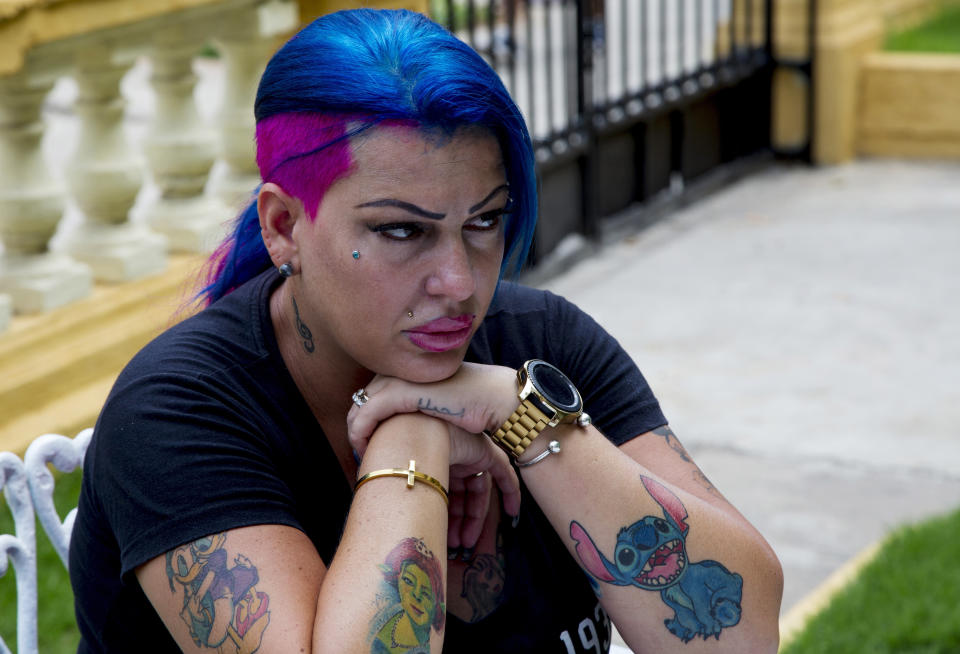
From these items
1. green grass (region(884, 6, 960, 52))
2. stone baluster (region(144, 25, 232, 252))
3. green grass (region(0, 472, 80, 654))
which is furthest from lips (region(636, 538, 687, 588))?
green grass (region(884, 6, 960, 52))

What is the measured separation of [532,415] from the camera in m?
1.92

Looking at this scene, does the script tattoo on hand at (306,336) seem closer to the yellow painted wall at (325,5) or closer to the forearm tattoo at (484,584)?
the forearm tattoo at (484,584)

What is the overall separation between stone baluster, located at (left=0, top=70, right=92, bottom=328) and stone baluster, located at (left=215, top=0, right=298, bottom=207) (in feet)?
2.41

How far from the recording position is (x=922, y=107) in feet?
27.6

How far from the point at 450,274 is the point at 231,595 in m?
0.49

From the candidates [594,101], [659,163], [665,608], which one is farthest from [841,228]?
[665,608]

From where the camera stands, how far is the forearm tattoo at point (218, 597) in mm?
1671

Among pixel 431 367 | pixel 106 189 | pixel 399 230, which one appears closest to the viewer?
pixel 399 230

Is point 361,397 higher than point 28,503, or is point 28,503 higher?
point 361,397

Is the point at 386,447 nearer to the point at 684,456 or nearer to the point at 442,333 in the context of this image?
the point at 442,333

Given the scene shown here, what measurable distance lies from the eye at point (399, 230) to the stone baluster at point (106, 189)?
244cm

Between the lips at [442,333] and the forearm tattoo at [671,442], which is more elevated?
the lips at [442,333]

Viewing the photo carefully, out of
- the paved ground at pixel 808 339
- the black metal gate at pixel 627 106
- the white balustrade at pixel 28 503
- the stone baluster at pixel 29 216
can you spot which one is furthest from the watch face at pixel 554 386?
the black metal gate at pixel 627 106

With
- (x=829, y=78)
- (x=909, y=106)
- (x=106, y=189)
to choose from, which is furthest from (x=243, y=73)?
(x=909, y=106)
